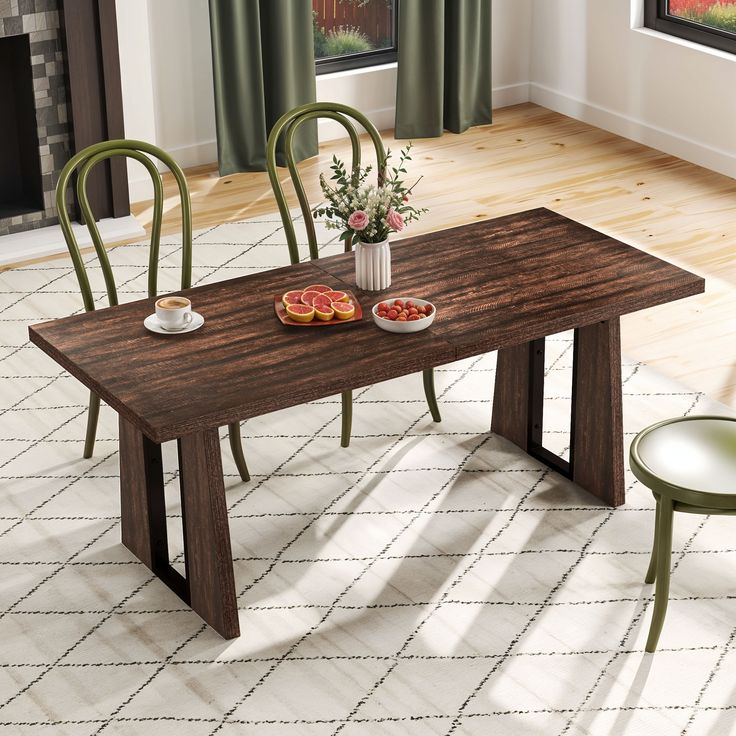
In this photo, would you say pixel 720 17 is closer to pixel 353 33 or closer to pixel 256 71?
pixel 353 33

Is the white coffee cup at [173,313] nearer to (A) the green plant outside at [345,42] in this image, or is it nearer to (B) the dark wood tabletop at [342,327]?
(B) the dark wood tabletop at [342,327]

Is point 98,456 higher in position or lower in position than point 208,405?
lower

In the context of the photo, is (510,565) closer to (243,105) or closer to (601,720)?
(601,720)

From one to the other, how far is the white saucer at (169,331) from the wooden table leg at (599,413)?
108 cm

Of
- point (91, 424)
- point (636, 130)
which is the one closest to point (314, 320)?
point (91, 424)

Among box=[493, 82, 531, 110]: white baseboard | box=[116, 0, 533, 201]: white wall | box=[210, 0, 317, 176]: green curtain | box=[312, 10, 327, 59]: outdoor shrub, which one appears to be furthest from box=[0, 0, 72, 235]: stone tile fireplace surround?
box=[493, 82, 531, 110]: white baseboard

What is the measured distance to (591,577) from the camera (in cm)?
355

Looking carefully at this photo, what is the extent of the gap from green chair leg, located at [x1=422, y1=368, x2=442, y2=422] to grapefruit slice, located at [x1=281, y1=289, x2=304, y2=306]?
2.58ft

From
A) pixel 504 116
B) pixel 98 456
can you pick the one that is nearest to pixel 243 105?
pixel 504 116

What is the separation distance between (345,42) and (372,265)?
3.55 m

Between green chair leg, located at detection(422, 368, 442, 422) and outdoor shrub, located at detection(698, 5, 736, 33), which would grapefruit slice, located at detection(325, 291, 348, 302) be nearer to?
green chair leg, located at detection(422, 368, 442, 422)

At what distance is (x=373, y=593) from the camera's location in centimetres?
350

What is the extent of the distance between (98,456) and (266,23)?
2.87 m

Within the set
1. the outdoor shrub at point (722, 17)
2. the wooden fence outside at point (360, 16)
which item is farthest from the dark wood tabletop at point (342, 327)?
the wooden fence outside at point (360, 16)
